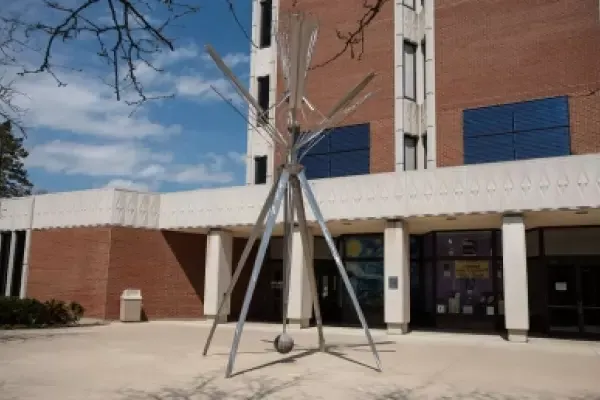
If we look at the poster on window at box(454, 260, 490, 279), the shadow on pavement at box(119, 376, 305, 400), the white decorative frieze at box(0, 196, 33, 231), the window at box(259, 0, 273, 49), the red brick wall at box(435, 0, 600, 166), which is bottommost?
the shadow on pavement at box(119, 376, 305, 400)

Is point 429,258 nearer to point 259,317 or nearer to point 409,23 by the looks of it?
point 259,317

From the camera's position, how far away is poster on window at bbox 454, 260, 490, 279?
2097cm

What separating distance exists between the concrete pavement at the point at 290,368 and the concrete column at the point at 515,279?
572 millimetres

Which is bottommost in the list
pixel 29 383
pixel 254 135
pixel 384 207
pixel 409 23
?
pixel 29 383

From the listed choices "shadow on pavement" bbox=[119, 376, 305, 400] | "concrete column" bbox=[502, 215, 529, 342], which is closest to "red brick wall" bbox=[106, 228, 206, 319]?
"concrete column" bbox=[502, 215, 529, 342]

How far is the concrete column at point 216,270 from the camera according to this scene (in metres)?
22.6

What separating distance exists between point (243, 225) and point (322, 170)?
228 inches

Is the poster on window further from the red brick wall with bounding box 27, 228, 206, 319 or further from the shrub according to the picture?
the shrub

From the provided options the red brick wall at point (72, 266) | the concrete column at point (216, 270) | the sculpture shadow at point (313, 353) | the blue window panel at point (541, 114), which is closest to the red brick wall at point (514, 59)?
the blue window panel at point (541, 114)

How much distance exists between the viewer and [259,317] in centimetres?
2638

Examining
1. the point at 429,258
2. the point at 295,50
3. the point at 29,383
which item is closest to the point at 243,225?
the point at 429,258

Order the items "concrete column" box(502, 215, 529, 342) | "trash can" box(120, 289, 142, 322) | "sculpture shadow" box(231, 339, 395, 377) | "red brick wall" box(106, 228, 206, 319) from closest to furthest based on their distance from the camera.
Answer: "sculpture shadow" box(231, 339, 395, 377), "concrete column" box(502, 215, 529, 342), "trash can" box(120, 289, 142, 322), "red brick wall" box(106, 228, 206, 319)

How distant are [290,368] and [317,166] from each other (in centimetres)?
1613

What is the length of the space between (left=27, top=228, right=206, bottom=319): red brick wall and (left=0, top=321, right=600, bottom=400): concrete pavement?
508cm
